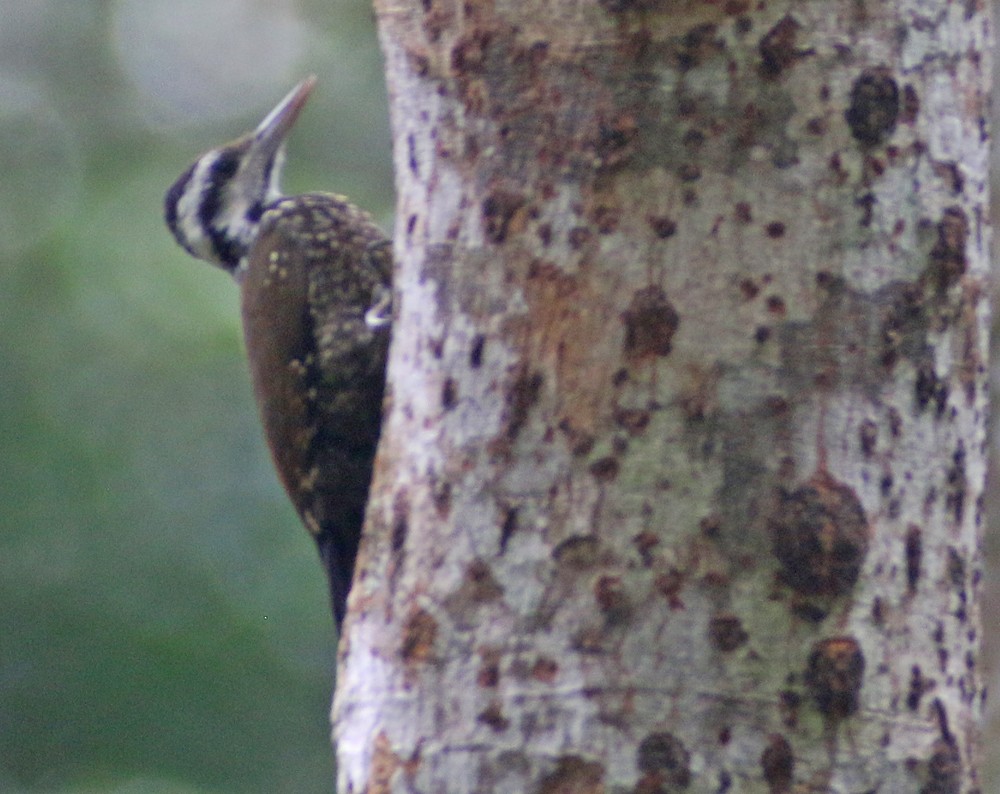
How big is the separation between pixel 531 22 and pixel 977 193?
0.55 m

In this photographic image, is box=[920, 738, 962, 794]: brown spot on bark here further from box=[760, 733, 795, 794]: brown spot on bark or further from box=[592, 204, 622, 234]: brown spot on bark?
box=[592, 204, 622, 234]: brown spot on bark

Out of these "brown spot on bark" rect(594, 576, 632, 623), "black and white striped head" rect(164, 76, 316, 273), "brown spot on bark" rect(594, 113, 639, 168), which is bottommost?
"brown spot on bark" rect(594, 576, 632, 623)

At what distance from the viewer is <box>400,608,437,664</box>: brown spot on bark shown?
160cm

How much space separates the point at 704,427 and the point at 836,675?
0.29 m

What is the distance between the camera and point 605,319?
1.57 m

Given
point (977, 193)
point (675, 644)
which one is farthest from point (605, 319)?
point (977, 193)

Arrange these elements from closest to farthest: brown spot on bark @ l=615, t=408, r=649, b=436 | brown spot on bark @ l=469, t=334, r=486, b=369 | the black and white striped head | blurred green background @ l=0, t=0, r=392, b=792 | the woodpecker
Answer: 1. brown spot on bark @ l=615, t=408, r=649, b=436
2. brown spot on bark @ l=469, t=334, r=486, b=369
3. the woodpecker
4. the black and white striped head
5. blurred green background @ l=0, t=0, r=392, b=792

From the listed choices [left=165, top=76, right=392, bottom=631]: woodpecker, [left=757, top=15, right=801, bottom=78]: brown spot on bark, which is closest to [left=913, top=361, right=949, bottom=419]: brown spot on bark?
[left=757, top=15, right=801, bottom=78]: brown spot on bark

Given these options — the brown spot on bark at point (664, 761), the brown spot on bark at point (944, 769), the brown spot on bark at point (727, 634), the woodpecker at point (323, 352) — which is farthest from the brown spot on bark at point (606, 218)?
the woodpecker at point (323, 352)

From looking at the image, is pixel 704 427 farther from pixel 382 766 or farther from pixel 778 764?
pixel 382 766

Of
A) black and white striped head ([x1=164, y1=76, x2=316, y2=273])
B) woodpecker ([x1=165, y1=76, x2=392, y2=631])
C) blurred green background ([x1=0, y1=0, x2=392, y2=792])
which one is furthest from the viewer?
blurred green background ([x1=0, y1=0, x2=392, y2=792])

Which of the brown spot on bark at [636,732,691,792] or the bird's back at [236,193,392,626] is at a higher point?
the bird's back at [236,193,392,626]

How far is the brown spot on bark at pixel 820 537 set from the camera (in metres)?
1.47

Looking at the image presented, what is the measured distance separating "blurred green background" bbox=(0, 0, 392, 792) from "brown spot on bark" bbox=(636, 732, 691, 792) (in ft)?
15.1
